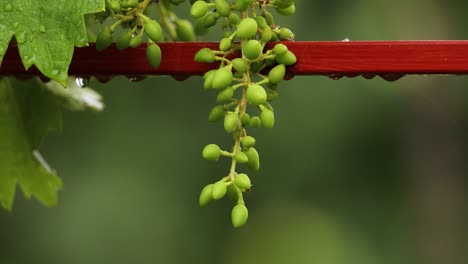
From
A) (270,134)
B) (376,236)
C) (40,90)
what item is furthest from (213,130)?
(40,90)

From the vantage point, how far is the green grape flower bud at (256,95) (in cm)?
109

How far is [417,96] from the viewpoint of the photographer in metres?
7.50

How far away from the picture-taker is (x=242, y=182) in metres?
1.10

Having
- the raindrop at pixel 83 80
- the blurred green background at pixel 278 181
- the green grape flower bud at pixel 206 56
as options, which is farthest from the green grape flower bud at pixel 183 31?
the blurred green background at pixel 278 181

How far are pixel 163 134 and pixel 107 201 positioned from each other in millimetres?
701

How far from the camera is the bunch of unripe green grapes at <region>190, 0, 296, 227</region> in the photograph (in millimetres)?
1098

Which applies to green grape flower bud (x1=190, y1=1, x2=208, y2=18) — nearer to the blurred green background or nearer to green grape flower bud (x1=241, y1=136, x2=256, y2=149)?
green grape flower bud (x1=241, y1=136, x2=256, y2=149)

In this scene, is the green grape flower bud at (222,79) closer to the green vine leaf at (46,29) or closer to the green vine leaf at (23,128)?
the green vine leaf at (46,29)

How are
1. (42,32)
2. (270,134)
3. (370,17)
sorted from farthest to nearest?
(270,134)
(370,17)
(42,32)

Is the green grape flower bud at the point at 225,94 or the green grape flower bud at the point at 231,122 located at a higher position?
the green grape flower bud at the point at 225,94

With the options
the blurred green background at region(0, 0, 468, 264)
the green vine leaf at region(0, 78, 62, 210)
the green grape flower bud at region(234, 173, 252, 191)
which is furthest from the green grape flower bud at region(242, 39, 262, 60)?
the blurred green background at region(0, 0, 468, 264)

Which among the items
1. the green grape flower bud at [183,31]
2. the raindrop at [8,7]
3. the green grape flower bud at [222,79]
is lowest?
the green grape flower bud at [222,79]

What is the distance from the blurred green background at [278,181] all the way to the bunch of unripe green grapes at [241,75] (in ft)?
19.2

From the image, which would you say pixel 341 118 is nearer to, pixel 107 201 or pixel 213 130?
pixel 213 130
